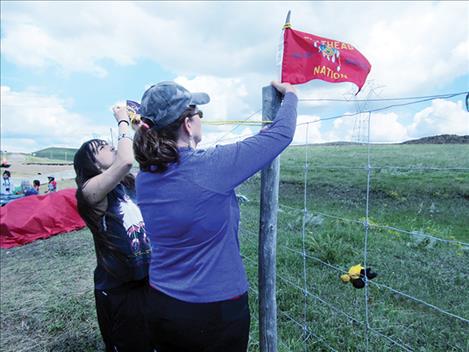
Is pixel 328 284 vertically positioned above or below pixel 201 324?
below

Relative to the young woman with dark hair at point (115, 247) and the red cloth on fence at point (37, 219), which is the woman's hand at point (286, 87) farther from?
the red cloth on fence at point (37, 219)

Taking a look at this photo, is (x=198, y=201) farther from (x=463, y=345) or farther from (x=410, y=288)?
(x=410, y=288)

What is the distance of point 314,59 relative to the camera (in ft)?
6.73

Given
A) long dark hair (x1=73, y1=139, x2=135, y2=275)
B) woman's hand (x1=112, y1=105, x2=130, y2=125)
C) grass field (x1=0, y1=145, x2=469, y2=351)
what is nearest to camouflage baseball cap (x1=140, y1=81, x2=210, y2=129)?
woman's hand (x1=112, y1=105, x2=130, y2=125)

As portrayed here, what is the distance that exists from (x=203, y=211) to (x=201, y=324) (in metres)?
0.46

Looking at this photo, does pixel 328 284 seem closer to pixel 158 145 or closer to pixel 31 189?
pixel 158 145

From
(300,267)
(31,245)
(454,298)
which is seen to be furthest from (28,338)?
(31,245)

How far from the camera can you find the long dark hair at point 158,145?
53.5 inches

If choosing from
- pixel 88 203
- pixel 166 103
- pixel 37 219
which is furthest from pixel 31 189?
pixel 166 103

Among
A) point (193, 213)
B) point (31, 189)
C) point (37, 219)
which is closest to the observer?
point (193, 213)

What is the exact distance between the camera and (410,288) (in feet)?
12.5

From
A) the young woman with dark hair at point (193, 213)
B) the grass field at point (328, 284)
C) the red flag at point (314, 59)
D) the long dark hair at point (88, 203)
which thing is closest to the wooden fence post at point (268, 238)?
the red flag at point (314, 59)

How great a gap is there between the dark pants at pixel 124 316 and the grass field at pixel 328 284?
40.0 inches

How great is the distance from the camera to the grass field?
3.00 m
